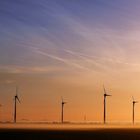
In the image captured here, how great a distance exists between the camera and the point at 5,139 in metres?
99.2
